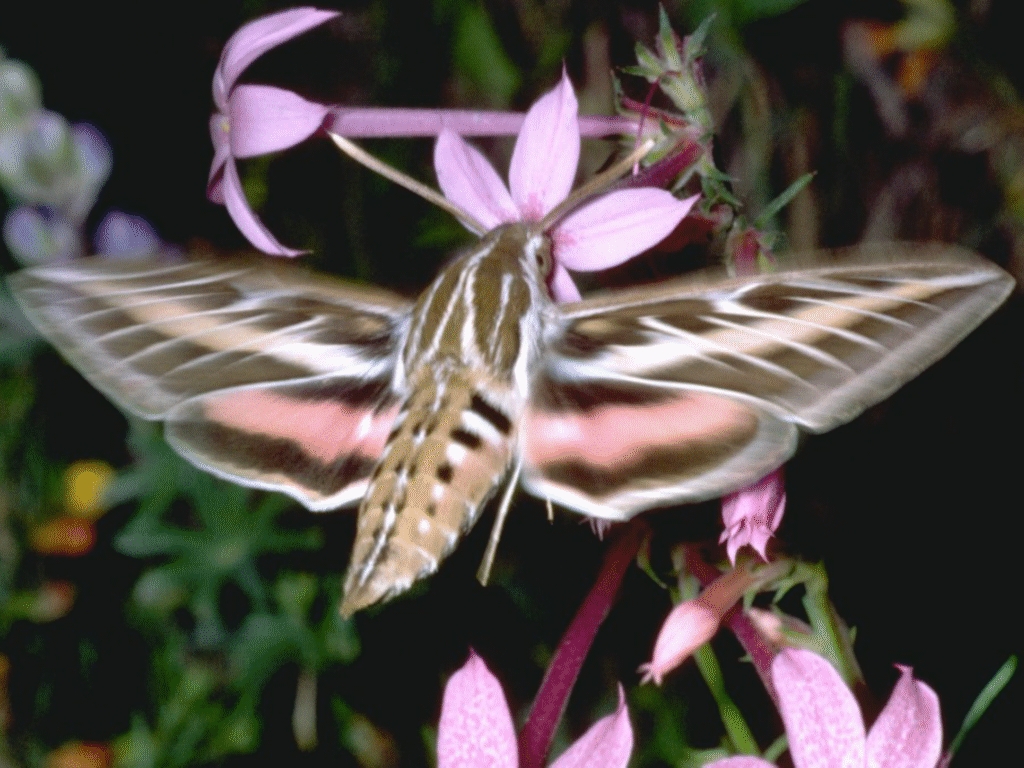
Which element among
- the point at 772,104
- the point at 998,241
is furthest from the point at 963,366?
the point at 772,104

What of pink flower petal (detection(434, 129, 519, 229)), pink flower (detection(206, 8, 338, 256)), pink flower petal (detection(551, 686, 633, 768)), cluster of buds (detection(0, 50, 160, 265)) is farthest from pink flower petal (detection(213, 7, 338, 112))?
cluster of buds (detection(0, 50, 160, 265))

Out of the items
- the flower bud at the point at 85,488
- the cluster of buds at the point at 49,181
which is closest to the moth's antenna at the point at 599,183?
the cluster of buds at the point at 49,181

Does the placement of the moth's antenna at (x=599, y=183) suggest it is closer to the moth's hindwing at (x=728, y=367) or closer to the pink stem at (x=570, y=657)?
the moth's hindwing at (x=728, y=367)

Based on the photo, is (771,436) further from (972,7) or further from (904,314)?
(972,7)

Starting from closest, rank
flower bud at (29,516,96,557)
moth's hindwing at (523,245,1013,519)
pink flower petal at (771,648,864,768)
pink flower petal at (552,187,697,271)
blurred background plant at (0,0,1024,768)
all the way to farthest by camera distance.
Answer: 1. moth's hindwing at (523,245,1013,519)
2. pink flower petal at (771,648,864,768)
3. pink flower petal at (552,187,697,271)
4. blurred background plant at (0,0,1024,768)
5. flower bud at (29,516,96,557)

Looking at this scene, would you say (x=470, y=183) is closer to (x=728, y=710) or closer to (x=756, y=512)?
(x=756, y=512)

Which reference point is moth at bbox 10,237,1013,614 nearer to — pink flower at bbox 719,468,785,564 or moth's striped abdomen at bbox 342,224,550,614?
moth's striped abdomen at bbox 342,224,550,614

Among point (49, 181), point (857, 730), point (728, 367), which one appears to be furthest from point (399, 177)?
point (49, 181)
